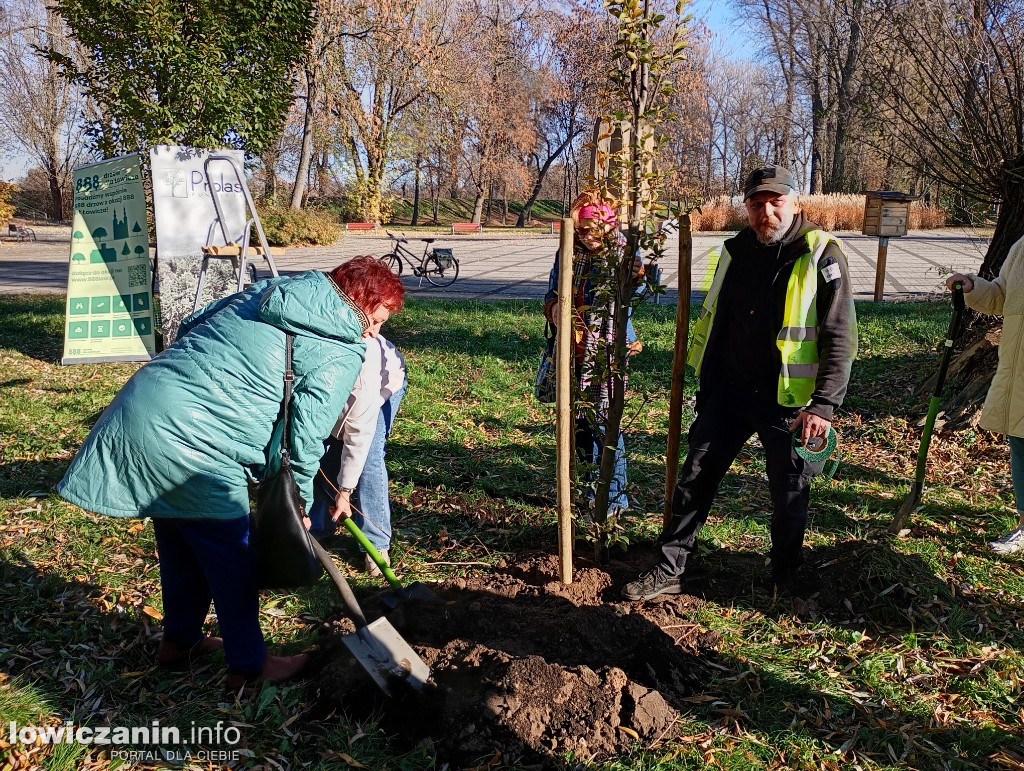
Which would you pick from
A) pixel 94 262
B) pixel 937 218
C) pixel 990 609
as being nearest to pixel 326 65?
pixel 94 262

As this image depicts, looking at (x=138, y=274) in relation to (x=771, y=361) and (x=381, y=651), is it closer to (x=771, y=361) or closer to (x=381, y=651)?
(x=381, y=651)

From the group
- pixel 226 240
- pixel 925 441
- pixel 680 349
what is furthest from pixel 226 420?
pixel 226 240

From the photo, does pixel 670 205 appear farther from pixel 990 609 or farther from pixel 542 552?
pixel 990 609

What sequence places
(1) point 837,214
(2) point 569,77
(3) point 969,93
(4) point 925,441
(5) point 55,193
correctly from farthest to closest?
(2) point 569,77 → (5) point 55,193 → (1) point 837,214 → (3) point 969,93 → (4) point 925,441

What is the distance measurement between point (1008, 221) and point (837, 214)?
26119mm

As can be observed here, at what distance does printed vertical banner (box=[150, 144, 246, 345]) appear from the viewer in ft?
25.7

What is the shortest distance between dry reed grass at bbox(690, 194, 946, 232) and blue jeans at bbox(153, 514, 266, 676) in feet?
93.2

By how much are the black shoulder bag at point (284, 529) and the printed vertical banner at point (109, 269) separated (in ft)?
19.9

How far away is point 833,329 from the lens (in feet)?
10.3

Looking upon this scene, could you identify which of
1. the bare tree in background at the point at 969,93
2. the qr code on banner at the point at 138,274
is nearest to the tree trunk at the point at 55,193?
the qr code on banner at the point at 138,274

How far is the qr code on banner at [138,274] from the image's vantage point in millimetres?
8086

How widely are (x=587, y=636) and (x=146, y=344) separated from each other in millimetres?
6632

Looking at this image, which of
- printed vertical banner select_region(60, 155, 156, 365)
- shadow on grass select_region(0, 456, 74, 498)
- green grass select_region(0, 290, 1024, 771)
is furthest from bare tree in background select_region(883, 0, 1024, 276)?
printed vertical banner select_region(60, 155, 156, 365)

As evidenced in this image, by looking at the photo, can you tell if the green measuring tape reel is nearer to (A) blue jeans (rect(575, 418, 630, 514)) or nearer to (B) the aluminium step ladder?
(A) blue jeans (rect(575, 418, 630, 514))
